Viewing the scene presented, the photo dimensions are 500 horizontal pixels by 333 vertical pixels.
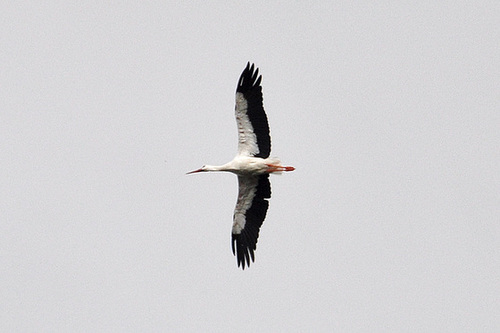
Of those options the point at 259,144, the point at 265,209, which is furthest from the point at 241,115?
the point at 265,209

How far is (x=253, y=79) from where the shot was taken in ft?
75.7

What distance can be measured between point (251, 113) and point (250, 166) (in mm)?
1250

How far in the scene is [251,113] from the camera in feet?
75.8

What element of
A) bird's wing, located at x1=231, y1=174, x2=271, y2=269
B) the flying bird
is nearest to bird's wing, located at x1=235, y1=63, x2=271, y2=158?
the flying bird

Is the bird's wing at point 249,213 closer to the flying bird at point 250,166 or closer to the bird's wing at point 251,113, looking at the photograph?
the flying bird at point 250,166

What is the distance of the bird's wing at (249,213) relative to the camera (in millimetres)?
24047

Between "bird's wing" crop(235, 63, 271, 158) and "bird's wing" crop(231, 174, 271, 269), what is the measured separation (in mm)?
963

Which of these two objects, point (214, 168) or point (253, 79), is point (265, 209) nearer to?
point (214, 168)

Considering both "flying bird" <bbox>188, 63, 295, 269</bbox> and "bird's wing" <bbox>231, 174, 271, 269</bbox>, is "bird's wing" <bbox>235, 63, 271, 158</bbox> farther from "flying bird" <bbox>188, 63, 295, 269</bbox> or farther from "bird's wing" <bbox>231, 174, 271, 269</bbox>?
"bird's wing" <bbox>231, 174, 271, 269</bbox>

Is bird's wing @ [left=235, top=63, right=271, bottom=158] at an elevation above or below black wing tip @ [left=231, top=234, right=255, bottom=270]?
above

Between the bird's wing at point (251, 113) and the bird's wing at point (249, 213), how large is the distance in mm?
963

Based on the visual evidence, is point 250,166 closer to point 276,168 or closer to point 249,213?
point 276,168

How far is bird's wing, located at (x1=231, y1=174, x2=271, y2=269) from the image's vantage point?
24047mm

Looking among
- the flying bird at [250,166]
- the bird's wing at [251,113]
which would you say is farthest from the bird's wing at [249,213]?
the bird's wing at [251,113]
